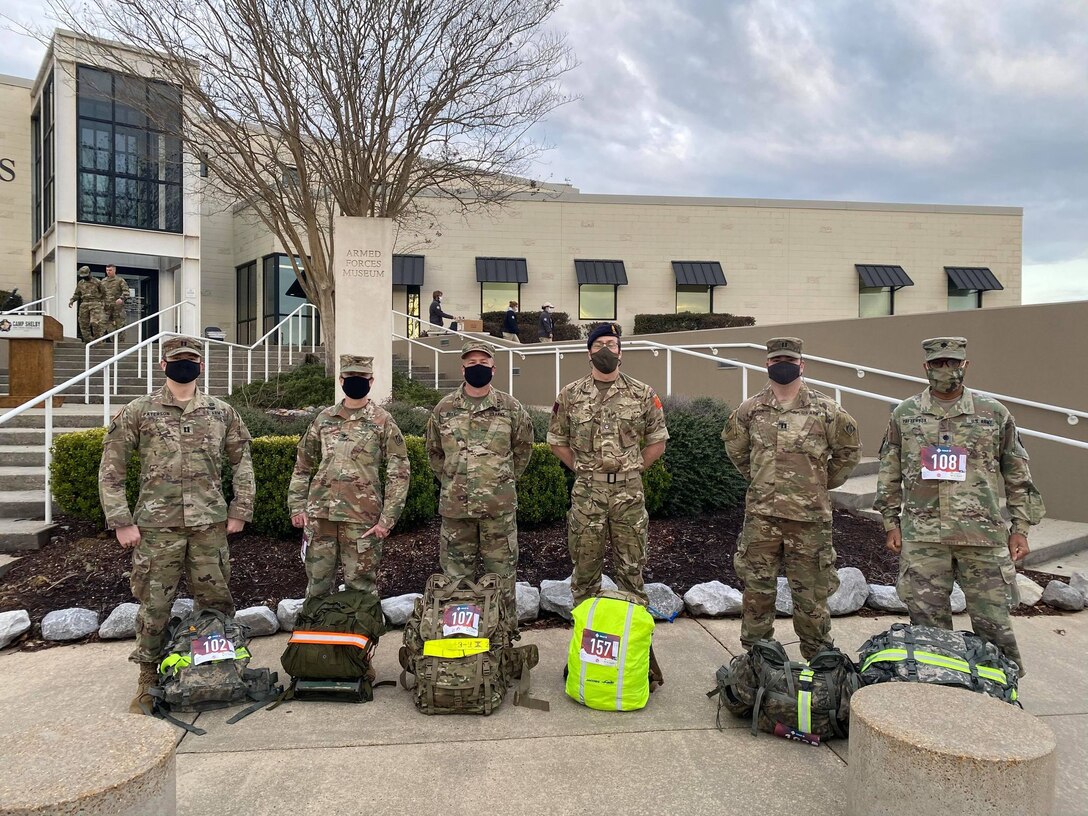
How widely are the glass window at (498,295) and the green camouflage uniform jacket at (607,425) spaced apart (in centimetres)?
1726

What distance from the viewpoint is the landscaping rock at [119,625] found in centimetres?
448

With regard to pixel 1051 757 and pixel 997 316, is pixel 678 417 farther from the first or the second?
pixel 1051 757

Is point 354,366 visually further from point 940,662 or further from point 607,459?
point 940,662

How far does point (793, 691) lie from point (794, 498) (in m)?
0.97

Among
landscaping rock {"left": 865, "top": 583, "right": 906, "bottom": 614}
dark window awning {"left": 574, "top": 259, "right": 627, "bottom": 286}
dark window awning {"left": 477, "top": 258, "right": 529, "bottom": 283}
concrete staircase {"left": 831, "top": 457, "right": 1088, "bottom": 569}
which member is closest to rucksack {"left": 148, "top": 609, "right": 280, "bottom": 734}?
landscaping rock {"left": 865, "top": 583, "right": 906, "bottom": 614}

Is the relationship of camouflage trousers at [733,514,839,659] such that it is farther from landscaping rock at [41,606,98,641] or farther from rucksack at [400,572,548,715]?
landscaping rock at [41,606,98,641]

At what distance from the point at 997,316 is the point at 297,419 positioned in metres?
7.30

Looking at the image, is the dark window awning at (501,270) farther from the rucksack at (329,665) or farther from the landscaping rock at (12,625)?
the rucksack at (329,665)

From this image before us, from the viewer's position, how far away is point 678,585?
5.28 metres

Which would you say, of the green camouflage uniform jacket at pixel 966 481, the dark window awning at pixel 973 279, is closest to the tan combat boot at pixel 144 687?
the green camouflage uniform jacket at pixel 966 481

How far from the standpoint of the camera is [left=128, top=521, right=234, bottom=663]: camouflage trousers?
3768mm

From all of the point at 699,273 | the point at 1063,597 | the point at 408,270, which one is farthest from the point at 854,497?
the point at 699,273

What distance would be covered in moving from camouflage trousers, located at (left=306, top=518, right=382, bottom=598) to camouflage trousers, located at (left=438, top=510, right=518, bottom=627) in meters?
0.42

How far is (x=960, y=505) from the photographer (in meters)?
3.54
